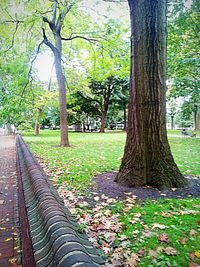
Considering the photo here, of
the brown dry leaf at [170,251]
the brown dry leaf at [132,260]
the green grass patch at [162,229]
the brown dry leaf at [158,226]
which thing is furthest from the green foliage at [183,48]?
the brown dry leaf at [132,260]

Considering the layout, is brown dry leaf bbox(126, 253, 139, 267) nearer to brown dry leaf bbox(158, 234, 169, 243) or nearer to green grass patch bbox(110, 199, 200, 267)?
green grass patch bbox(110, 199, 200, 267)

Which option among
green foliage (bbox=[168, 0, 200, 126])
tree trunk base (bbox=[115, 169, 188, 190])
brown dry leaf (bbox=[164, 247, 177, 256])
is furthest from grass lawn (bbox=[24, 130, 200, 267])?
green foliage (bbox=[168, 0, 200, 126])

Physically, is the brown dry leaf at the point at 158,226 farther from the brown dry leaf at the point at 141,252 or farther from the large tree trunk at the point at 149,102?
the large tree trunk at the point at 149,102

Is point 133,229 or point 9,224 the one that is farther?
point 9,224

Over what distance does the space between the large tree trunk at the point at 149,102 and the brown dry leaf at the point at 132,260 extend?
Answer: 226 centimetres

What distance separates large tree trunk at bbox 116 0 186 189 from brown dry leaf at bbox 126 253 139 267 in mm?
2258

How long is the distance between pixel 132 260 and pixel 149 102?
2.98 metres

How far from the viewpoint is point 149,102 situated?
473 centimetres

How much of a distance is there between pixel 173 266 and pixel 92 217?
1446mm

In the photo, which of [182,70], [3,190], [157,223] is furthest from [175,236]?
[182,70]

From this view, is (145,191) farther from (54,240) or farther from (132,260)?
(54,240)

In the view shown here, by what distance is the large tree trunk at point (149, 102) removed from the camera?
4.65 meters

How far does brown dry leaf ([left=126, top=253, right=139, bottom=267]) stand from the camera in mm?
2359

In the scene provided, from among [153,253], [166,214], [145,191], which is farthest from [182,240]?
[145,191]
